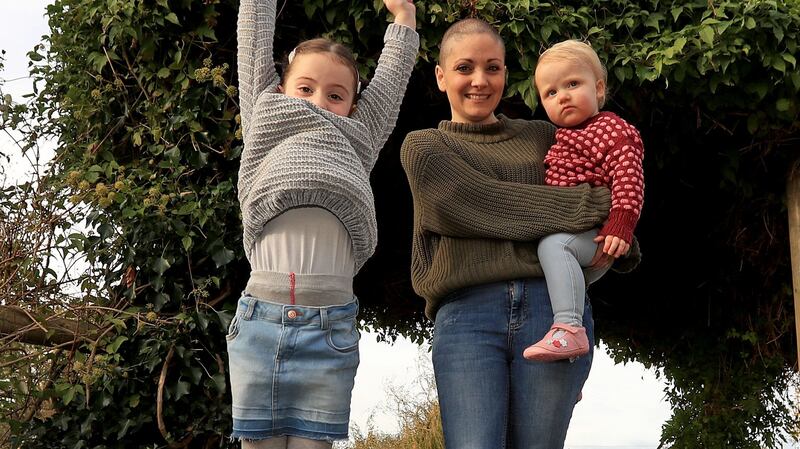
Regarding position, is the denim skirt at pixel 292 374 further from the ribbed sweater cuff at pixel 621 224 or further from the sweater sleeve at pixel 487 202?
the ribbed sweater cuff at pixel 621 224

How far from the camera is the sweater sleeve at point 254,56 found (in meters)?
2.49

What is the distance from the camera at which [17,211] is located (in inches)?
181

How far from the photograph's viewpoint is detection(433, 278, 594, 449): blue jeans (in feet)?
7.31

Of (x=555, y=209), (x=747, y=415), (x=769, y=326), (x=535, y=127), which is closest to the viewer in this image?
(x=555, y=209)

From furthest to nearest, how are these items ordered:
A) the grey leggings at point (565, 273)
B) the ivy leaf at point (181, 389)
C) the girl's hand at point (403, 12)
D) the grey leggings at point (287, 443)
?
the ivy leaf at point (181, 389), the girl's hand at point (403, 12), the grey leggings at point (565, 273), the grey leggings at point (287, 443)

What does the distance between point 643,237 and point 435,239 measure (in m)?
4.73

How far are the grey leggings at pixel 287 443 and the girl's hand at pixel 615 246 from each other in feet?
3.00

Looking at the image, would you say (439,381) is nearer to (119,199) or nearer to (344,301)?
(344,301)

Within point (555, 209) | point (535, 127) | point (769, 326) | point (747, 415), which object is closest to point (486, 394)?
point (555, 209)

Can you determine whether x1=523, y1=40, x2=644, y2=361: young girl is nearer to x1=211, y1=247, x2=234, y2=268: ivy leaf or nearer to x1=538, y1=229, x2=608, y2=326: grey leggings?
x1=538, y1=229, x2=608, y2=326: grey leggings

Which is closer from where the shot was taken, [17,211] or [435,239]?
[435,239]

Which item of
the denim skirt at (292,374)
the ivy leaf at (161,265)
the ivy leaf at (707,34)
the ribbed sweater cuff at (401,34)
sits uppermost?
the ivy leaf at (707,34)

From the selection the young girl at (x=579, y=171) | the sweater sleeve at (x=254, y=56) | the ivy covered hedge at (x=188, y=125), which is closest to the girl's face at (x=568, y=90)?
the young girl at (x=579, y=171)

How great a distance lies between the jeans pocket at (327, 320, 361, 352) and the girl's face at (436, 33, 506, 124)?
74 cm
